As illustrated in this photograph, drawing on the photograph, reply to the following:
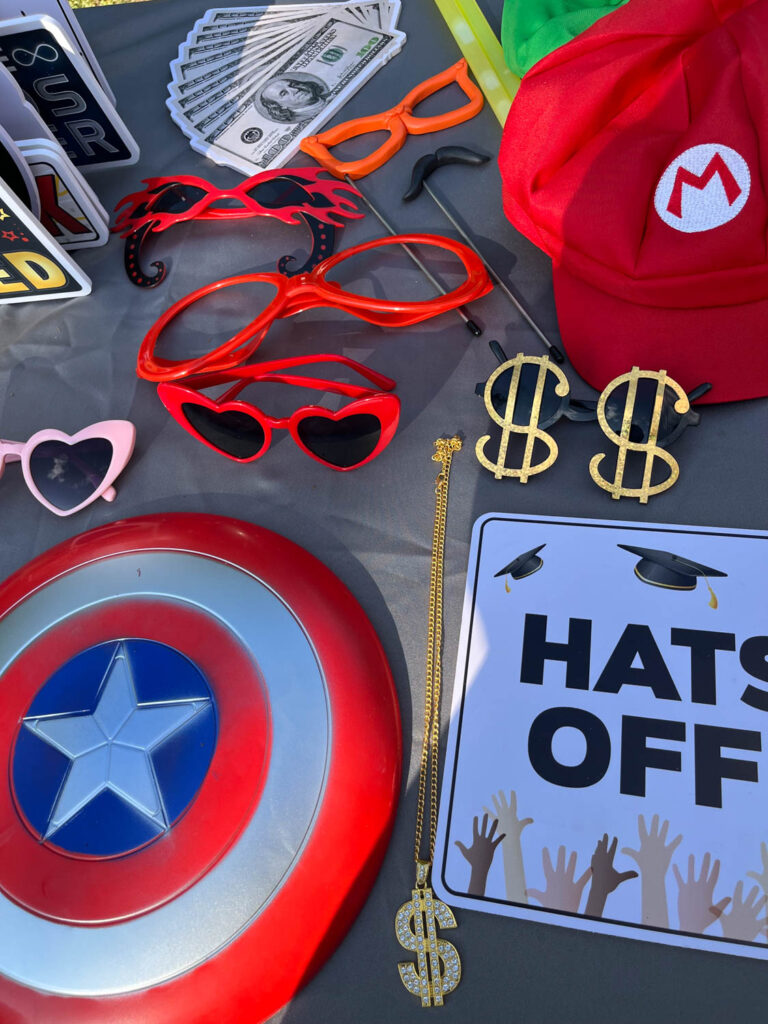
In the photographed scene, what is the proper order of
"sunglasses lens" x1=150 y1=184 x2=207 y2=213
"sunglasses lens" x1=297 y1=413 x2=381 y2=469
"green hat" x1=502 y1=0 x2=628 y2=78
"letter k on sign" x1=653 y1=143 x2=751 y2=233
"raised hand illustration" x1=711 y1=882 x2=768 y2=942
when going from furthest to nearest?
"sunglasses lens" x1=150 y1=184 x2=207 y2=213
"green hat" x1=502 y1=0 x2=628 y2=78
"sunglasses lens" x1=297 y1=413 x2=381 y2=469
"letter k on sign" x1=653 y1=143 x2=751 y2=233
"raised hand illustration" x1=711 y1=882 x2=768 y2=942

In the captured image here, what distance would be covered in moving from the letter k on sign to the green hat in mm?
326

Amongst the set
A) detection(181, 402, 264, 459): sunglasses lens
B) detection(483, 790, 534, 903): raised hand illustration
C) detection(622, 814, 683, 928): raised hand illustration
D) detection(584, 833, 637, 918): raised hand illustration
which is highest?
detection(181, 402, 264, 459): sunglasses lens

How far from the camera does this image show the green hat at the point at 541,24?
936mm

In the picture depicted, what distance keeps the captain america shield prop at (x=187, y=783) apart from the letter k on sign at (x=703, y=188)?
0.50 metres

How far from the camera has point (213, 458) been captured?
90cm

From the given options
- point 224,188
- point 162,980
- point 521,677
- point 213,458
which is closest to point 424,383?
point 213,458

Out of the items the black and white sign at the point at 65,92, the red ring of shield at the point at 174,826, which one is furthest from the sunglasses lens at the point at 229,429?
the black and white sign at the point at 65,92

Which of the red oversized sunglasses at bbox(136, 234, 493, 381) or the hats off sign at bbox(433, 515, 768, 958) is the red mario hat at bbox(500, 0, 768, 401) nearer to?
the red oversized sunglasses at bbox(136, 234, 493, 381)

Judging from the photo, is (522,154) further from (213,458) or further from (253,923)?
(253,923)

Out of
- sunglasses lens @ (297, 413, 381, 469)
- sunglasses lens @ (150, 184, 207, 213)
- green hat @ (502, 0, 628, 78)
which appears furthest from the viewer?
sunglasses lens @ (150, 184, 207, 213)

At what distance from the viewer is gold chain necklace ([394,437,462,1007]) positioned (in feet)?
2.00

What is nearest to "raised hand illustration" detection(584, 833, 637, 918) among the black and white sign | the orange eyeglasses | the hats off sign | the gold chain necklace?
the hats off sign

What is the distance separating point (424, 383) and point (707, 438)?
0.32m

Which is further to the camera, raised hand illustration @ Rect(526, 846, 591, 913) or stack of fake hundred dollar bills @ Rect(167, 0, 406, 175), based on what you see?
stack of fake hundred dollar bills @ Rect(167, 0, 406, 175)
